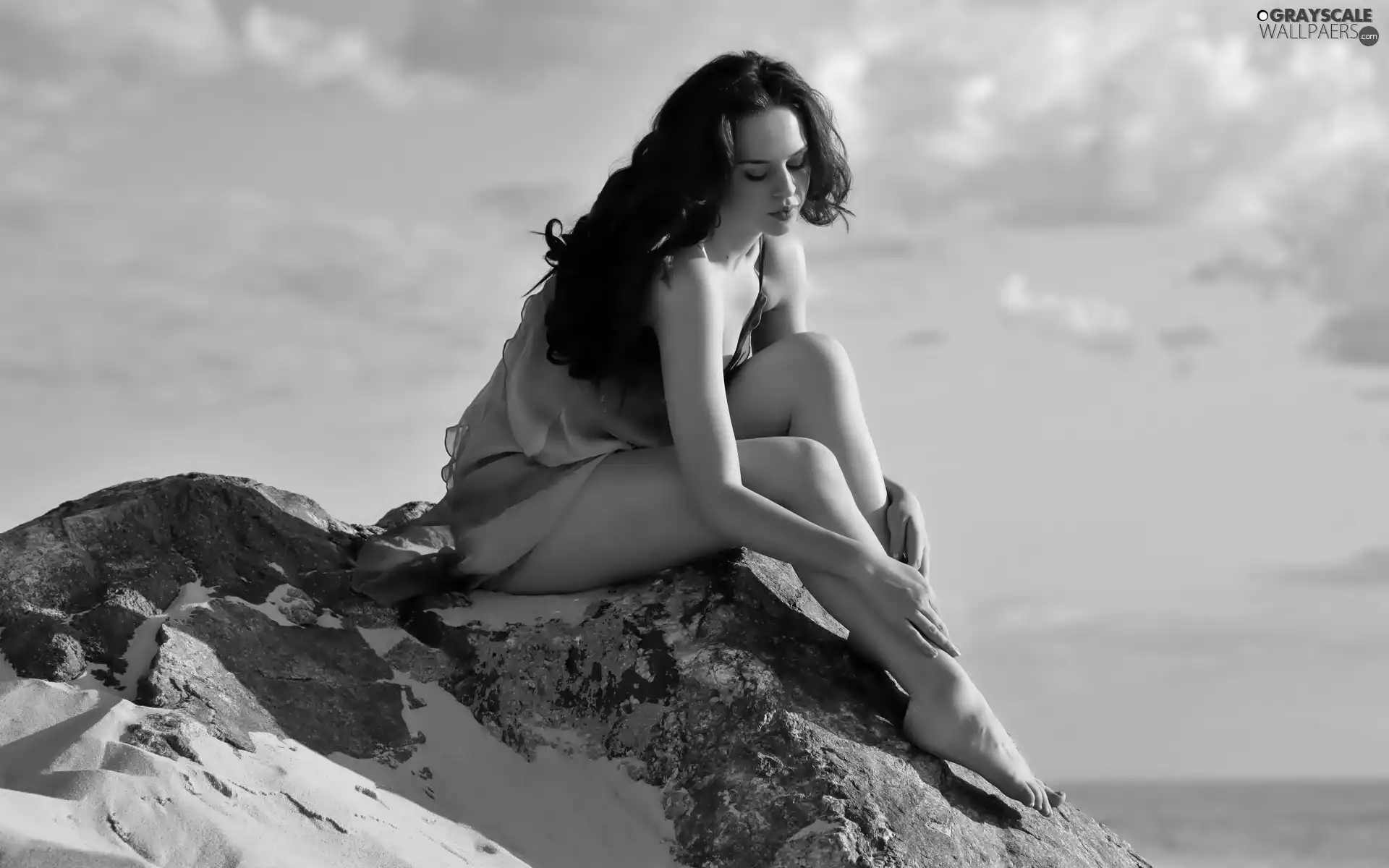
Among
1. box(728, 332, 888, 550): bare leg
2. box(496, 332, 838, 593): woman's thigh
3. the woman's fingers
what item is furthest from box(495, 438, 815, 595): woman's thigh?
the woman's fingers

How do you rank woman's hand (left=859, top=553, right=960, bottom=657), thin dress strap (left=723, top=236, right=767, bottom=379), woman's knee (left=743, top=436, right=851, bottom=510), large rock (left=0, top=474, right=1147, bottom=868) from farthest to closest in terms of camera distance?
thin dress strap (left=723, top=236, right=767, bottom=379)
woman's knee (left=743, top=436, right=851, bottom=510)
woman's hand (left=859, top=553, right=960, bottom=657)
large rock (left=0, top=474, right=1147, bottom=868)

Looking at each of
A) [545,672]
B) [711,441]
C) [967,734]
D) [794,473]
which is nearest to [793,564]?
[794,473]

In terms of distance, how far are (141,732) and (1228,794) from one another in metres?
35.8

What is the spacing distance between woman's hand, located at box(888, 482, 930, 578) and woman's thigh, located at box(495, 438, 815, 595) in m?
0.41

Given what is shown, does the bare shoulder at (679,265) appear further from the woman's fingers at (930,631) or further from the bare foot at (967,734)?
the bare foot at (967,734)

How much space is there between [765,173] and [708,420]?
72 cm

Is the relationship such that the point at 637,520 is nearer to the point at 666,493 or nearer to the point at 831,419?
the point at 666,493

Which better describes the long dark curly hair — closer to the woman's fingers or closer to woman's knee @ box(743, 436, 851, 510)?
woman's knee @ box(743, 436, 851, 510)

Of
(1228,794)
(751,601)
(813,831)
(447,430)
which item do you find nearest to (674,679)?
(751,601)

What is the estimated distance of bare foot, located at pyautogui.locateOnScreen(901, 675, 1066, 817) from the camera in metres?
3.61

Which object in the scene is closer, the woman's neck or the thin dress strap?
the woman's neck

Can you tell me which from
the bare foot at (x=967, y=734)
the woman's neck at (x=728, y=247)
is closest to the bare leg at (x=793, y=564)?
the bare foot at (x=967, y=734)

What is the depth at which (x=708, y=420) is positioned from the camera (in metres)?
3.62

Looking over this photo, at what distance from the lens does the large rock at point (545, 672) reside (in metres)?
3.42
